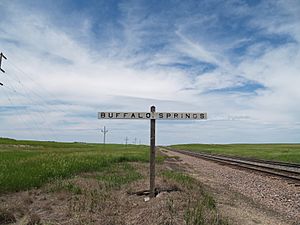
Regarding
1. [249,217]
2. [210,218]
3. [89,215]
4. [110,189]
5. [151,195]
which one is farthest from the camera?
[110,189]

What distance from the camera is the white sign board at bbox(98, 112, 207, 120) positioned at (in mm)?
9131

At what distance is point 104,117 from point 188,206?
361 cm

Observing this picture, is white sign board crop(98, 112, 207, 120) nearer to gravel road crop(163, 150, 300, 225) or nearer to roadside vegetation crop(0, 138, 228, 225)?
roadside vegetation crop(0, 138, 228, 225)

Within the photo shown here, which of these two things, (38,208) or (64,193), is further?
(64,193)

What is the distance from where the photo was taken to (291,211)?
9.62 m

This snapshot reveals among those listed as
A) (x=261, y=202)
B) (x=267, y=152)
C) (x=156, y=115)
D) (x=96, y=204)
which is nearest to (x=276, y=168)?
(x=261, y=202)

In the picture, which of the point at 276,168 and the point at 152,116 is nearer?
the point at 152,116

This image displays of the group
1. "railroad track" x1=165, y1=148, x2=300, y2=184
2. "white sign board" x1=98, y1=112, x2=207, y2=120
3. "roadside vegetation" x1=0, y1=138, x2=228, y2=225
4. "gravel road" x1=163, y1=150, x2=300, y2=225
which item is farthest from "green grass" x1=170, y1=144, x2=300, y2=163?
"roadside vegetation" x1=0, y1=138, x2=228, y2=225

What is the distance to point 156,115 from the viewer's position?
9.11 m

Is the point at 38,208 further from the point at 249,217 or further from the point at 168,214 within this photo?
the point at 249,217

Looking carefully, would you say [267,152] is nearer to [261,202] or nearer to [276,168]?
[276,168]

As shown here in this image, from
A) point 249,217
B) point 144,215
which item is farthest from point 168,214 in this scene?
point 249,217

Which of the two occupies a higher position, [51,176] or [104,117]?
[104,117]

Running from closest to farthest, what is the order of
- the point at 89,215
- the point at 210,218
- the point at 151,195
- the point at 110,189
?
the point at 210,218
the point at 89,215
the point at 151,195
the point at 110,189
